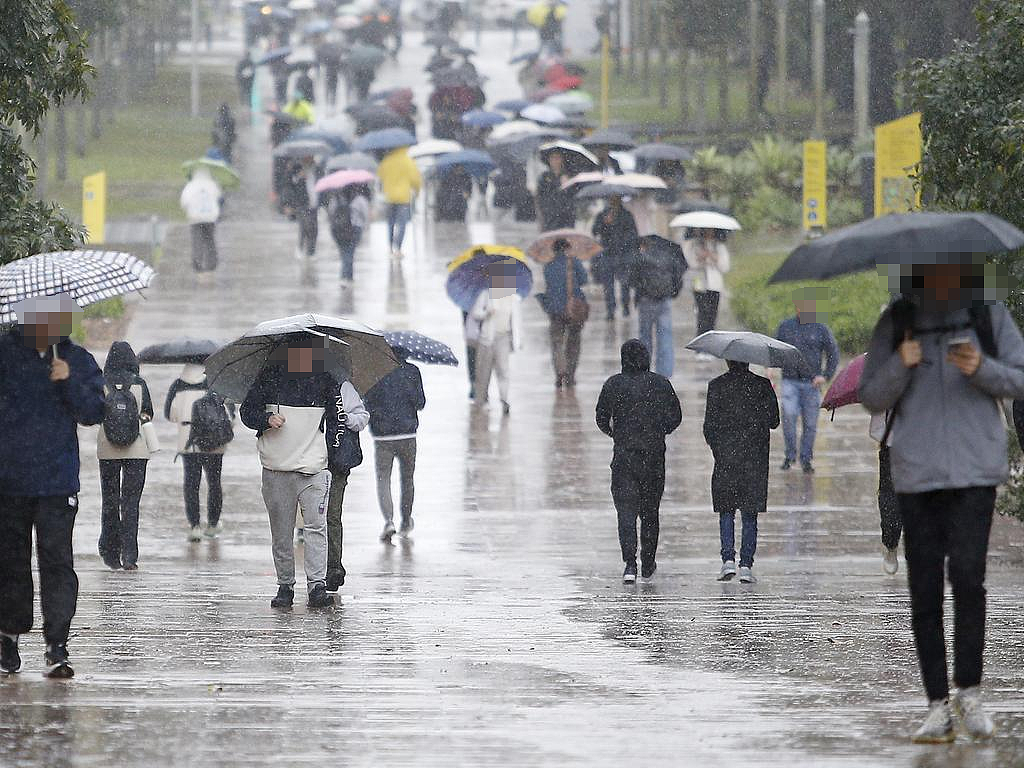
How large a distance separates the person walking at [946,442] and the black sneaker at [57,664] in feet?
11.1

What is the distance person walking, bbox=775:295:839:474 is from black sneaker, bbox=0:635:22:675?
9.25 metres

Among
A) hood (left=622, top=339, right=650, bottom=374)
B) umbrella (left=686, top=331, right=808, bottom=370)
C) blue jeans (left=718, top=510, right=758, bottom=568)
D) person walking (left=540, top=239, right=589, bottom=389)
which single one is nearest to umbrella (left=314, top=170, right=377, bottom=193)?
person walking (left=540, top=239, right=589, bottom=389)

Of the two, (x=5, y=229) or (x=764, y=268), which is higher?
(x=5, y=229)

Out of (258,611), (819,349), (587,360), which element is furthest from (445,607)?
(587,360)

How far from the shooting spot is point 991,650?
28.4 feet

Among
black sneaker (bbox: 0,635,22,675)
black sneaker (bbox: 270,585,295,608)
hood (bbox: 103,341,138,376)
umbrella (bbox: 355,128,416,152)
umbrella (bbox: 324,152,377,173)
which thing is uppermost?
umbrella (bbox: 355,128,416,152)

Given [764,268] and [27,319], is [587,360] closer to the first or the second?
[764,268]

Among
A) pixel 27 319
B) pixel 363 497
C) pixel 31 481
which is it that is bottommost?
pixel 363 497

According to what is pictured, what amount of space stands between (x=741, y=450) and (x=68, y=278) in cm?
536

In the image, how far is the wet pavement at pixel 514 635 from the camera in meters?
6.67

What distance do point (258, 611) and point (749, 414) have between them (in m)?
3.48

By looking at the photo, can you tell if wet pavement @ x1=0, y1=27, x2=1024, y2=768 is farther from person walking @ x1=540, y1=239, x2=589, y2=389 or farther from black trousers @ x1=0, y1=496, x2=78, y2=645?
person walking @ x1=540, y1=239, x2=589, y2=389

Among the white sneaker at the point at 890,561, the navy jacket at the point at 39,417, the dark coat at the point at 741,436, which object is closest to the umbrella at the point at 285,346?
the dark coat at the point at 741,436

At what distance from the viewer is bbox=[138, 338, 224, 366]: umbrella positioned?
13914 mm
